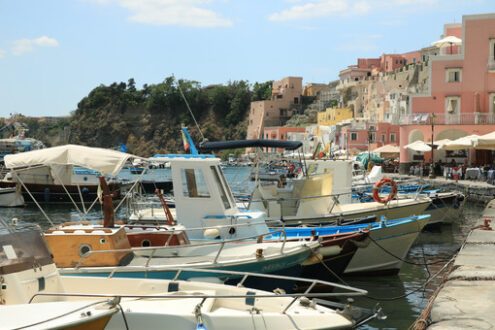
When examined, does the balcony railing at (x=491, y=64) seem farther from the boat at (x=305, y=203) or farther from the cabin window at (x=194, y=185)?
the cabin window at (x=194, y=185)

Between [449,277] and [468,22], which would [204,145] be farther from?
[468,22]

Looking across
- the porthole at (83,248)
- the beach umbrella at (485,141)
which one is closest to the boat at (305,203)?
the porthole at (83,248)

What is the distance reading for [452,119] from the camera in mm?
42594

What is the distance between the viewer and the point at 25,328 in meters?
6.11

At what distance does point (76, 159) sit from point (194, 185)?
251cm

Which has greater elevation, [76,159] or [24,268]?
[76,159]

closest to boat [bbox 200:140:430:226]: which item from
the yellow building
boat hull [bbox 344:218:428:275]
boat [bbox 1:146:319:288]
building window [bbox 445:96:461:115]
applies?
boat hull [bbox 344:218:428:275]

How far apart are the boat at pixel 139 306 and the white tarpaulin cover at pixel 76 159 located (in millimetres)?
3396

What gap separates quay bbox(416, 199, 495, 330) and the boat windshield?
201 inches

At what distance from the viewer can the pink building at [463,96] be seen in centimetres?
4194

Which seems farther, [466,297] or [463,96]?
[463,96]

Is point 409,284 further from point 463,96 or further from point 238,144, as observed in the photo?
point 463,96

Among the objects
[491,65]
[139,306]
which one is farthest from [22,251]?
[491,65]

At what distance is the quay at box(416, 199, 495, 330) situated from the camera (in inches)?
302
